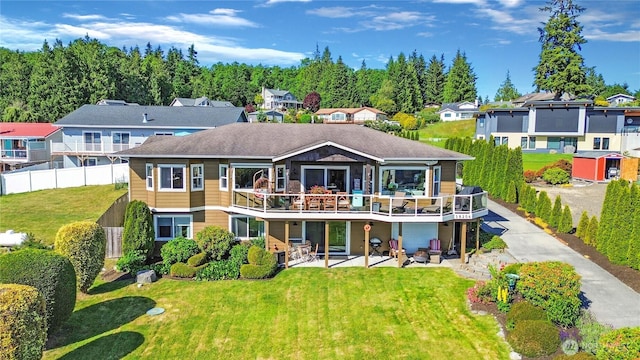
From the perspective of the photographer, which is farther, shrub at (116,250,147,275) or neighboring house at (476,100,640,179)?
neighboring house at (476,100,640,179)

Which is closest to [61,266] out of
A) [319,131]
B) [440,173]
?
[319,131]

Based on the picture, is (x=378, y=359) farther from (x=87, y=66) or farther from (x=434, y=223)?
(x=87, y=66)

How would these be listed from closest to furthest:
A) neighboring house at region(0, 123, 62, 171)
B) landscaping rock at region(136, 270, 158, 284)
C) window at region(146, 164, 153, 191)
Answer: landscaping rock at region(136, 270, 158, 284)
window at region(146, 164, 153, 191)
neighboring house at region(0, 123, 62, 171)

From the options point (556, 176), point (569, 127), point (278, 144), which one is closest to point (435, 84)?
point (569, 127)

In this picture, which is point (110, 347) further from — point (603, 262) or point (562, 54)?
point (562, 54)

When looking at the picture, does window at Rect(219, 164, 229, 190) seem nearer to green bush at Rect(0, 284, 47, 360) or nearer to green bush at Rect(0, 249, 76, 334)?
green bush at Rect(0, 249, 76, 334)

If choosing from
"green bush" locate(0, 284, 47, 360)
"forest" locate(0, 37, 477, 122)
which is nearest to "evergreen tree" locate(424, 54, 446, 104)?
"forest" locate(0, 37, 477, 122)

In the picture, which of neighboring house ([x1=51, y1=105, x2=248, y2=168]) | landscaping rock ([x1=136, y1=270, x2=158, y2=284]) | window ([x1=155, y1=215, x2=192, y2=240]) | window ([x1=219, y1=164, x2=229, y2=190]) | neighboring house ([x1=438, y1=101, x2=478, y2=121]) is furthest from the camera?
neighboring house ([x1=438, y1=101, x2=478, y2=121])
